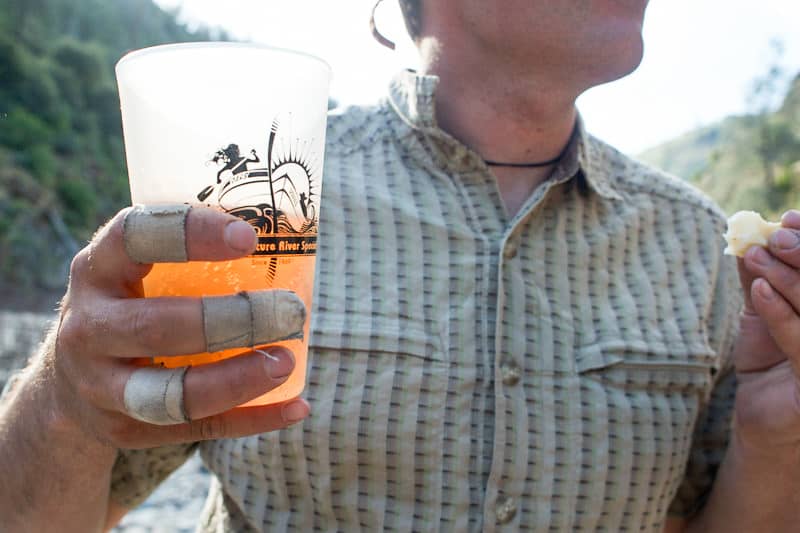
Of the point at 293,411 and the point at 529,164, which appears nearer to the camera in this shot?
the point at 293,411

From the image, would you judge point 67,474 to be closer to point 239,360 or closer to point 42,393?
point 42,393

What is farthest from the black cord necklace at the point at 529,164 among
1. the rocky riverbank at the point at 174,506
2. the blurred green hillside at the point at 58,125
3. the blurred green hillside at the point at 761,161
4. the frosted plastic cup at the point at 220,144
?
the blurred green hillside at the point at 58,125

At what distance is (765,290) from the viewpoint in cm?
134

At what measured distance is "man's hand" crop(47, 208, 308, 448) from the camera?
793 millimetres

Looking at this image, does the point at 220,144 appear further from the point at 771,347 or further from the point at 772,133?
the point at 772,133

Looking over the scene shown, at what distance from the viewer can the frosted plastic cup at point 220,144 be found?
2.81 ft

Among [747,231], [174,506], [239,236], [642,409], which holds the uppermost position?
[239,236]

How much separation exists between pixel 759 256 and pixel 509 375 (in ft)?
1.94

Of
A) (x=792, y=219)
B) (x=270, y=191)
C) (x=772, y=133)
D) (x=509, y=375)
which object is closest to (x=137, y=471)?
(x=509, y=375)

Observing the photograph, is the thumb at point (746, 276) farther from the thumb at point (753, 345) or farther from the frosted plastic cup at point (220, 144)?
the frosted plastic cup at point (220, 144)

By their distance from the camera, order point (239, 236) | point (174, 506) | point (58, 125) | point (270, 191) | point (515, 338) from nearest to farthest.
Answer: point (239, 236) < point (270, 191) < point (515, 338) < point (174, 506) < point (58, 125)

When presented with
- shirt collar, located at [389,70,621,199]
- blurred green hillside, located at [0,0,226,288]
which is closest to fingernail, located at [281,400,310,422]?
shirt collar, located at [389,70,621,199]

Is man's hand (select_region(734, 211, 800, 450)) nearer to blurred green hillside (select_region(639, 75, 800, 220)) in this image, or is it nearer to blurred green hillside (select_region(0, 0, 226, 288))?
blurred green hillside (select_region(639, 75, 800, 220))

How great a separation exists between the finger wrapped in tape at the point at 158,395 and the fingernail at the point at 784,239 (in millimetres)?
1171
